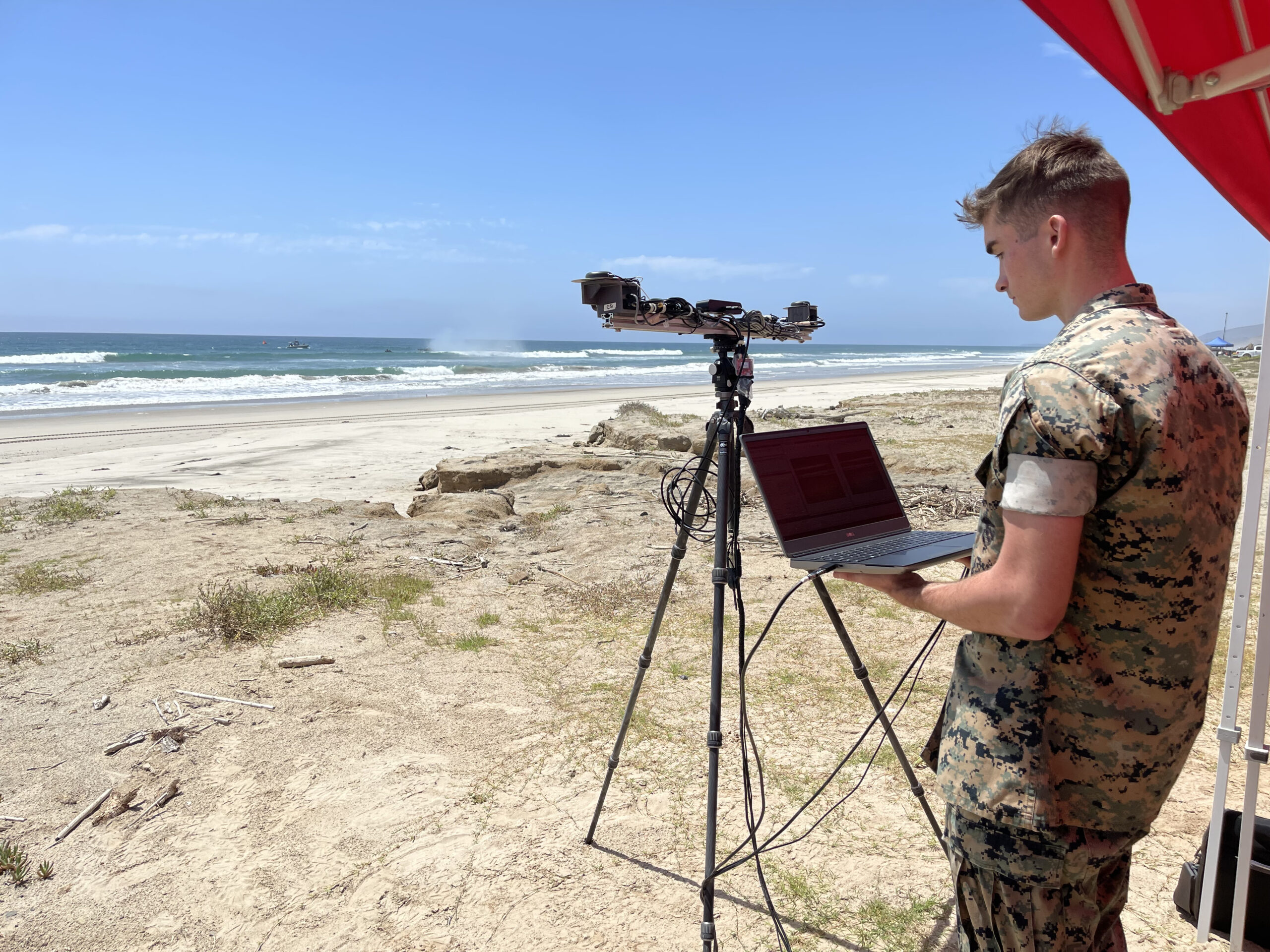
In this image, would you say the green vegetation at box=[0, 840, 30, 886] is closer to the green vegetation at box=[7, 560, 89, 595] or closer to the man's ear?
the green vegetation at box=[7, 560, 89, 595]

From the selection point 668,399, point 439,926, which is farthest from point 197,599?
point 668,399

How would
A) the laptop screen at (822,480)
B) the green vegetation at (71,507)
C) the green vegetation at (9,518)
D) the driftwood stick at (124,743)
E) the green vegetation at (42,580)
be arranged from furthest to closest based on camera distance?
1. the green vegetation at (71,507)
2. the green vegetation at (9,518)
3. the green vegetation at (42,580)
4. the driftwood stick at (124,743)
5. the laptop screen at (822,480)

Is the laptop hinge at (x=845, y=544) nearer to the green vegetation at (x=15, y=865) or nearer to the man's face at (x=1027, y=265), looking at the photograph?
the man's face at (x=1027, y=265)

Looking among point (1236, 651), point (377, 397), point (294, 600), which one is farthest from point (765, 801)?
point (377, 397)

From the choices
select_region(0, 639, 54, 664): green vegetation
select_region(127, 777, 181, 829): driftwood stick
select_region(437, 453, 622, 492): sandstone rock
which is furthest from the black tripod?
select_region(437, 453, 622, 492): sandstone rock

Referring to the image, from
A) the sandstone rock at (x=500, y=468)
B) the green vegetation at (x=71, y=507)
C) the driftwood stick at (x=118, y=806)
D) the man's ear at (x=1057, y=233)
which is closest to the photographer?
the man's ear at (x=1057, y=233)

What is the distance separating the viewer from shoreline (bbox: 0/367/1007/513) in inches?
431

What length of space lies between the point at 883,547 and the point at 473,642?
A: 3.34m

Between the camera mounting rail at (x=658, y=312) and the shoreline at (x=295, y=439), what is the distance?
737cm

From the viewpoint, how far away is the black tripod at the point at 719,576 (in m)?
2.21

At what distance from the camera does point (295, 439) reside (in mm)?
15445

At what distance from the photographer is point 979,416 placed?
14.8 meters

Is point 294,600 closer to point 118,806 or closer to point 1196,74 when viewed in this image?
point 118,806

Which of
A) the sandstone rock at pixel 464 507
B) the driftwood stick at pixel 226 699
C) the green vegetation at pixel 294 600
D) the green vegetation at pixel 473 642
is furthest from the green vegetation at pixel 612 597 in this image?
the sandstone rock at pixel 464 507
